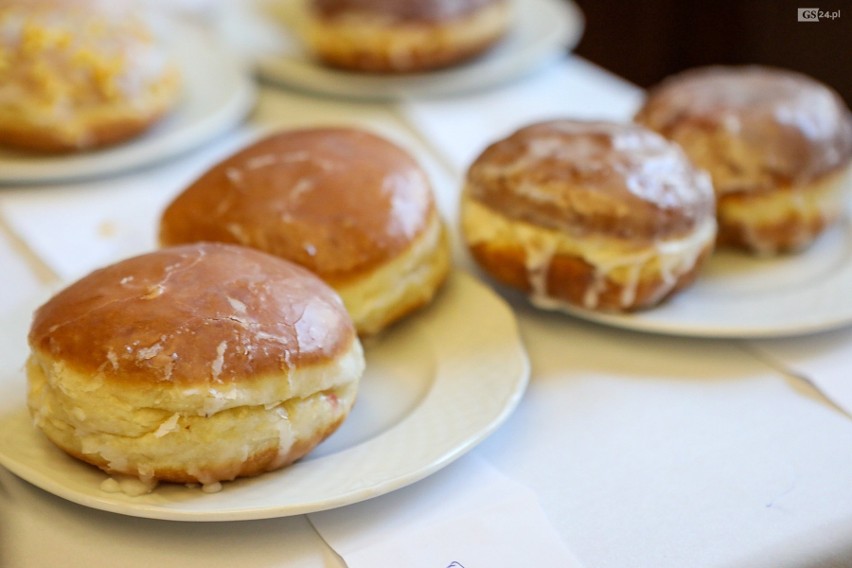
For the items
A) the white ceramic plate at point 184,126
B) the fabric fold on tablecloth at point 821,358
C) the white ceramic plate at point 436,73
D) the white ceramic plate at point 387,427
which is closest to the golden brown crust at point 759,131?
the fabric fold on tablecloth at point 821,358

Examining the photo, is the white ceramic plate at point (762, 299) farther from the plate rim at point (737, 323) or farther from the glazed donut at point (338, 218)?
the glazed donut at point (338, 218)

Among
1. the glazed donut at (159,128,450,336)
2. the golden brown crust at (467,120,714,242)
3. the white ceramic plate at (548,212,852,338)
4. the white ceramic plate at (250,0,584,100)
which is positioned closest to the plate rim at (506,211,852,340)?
the white ceramic plate at (548,212,852,338)

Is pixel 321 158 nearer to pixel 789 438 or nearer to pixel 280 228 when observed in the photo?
pixel 280 228

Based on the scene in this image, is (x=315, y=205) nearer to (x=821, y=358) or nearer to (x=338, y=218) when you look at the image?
(x=338, y=218)

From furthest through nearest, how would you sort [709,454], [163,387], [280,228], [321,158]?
1. [321,158]
2. [280,228]
3. [709,454]
4. [163,387]

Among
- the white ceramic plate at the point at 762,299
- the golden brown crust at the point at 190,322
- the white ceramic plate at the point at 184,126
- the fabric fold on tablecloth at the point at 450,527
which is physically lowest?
the white ceramic plate at the point at 762,299

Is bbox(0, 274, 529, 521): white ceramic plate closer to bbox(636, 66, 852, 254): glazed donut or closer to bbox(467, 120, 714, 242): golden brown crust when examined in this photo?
bbox(467, 120, 714, 242): golden brown crust

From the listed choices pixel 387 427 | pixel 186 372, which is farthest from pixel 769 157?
pixel 186 372

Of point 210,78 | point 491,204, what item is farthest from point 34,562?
point 210,78
